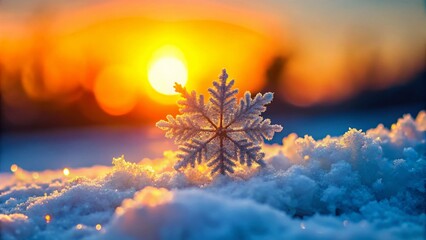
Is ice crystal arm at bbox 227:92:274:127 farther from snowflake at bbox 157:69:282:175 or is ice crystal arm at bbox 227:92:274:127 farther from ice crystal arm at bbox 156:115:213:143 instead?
ice crystal arm at bbox 156:115:213:143

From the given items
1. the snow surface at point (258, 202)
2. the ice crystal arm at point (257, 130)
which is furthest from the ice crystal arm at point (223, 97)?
the snow surface at point (258, 202)

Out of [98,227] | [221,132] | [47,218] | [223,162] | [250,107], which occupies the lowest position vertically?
[98,227]

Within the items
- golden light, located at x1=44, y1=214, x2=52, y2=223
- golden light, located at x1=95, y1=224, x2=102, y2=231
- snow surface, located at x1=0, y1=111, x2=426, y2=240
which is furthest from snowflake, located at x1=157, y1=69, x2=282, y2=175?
golden light, located at x1=44, y1=214, x2=52, y2=223

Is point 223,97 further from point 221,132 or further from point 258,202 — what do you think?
point 258,202

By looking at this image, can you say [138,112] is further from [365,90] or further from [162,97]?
[365,90]

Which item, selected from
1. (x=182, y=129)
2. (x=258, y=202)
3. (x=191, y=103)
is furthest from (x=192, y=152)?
(x=258, y=202)

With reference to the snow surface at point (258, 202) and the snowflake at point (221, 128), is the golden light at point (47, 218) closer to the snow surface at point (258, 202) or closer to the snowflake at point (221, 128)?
the snow surface at point (258, 202)
